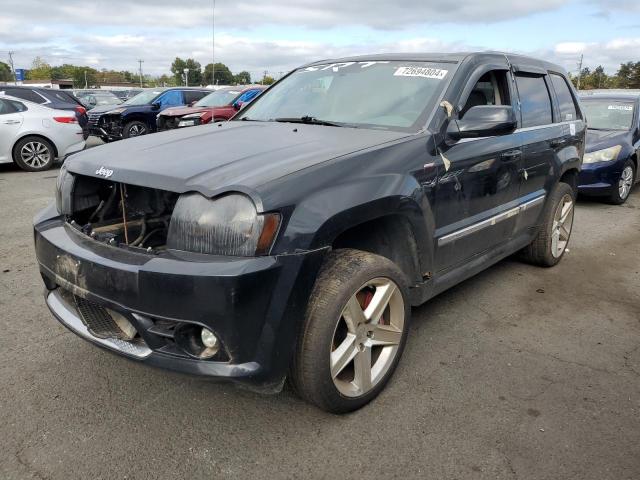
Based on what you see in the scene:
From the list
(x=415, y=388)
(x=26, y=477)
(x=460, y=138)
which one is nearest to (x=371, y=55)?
(x=460, y=138)

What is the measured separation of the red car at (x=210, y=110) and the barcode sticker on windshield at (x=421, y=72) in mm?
8852

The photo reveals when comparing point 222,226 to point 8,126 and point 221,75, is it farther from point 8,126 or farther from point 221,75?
point 221,75

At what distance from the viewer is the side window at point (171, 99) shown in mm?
15164

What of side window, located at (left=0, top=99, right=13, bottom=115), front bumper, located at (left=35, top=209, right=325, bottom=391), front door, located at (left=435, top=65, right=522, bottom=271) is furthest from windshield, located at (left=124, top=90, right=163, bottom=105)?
front bumper, located at (left=35, top=209, right=325, bottom=391)

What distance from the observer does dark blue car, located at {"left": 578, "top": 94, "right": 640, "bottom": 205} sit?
296 inches

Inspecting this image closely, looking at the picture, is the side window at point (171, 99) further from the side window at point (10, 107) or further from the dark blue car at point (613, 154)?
the dark blue car at point (613, 154)

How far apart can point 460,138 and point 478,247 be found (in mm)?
801

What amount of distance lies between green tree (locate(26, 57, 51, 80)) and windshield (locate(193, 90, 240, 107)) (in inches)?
4262

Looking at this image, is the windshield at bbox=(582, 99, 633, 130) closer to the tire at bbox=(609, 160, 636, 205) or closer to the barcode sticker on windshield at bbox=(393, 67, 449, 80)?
the tire at bbox=(609, 160, 636, 205)

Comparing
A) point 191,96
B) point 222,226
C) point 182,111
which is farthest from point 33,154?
point 222,226

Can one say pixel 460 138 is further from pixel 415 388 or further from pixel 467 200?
pixel 415 388

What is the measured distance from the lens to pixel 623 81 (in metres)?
64.9

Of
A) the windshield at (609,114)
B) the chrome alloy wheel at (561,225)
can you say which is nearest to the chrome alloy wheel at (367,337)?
the chrome alloy wheel at (561,225)

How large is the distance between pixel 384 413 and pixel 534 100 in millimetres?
2840
